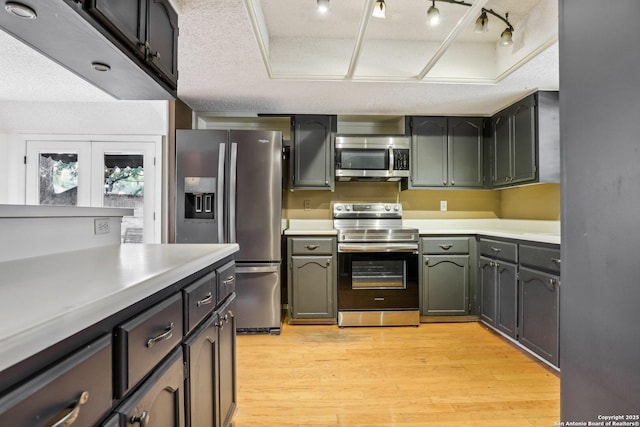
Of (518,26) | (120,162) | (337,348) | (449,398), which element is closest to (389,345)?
Answer: (337,348)

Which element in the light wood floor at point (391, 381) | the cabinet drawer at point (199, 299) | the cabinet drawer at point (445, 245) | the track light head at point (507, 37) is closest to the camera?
the cabinet drawer at point (199, 299)

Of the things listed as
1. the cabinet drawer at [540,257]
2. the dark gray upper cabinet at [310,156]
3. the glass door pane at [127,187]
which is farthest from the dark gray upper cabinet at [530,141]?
the glass door pane at [127,187]

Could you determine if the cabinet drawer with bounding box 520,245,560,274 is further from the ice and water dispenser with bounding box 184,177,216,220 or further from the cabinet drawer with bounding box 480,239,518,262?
the ice and water dispenser with bounding box 184,177,216,220

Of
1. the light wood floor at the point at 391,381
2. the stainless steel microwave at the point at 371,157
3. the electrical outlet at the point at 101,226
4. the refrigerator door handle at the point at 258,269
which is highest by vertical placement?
the stainless steel microwave at the point at 371,157

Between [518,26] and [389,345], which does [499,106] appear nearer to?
[518,26]

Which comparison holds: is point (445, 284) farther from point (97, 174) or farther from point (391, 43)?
point (97, 174)

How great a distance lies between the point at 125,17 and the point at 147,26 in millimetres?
176

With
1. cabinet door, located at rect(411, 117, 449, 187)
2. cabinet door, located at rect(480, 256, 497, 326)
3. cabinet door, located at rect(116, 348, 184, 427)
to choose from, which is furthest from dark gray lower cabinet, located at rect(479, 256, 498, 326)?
cabinet door, located at rect(116, 348, 184, 427)

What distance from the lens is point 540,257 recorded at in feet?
7.30

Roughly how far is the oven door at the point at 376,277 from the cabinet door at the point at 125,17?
2.16 metres

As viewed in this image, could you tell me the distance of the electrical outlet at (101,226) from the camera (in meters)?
1.47

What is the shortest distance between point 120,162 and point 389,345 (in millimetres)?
3078

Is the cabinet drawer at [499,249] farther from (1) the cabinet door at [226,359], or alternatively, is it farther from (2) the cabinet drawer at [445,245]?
(1) the cabinet door at [226,359]

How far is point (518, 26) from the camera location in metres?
2.31
